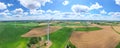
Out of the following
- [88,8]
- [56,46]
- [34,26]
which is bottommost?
[56,46]

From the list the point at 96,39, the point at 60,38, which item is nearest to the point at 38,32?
the point at 60,38

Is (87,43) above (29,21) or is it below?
below

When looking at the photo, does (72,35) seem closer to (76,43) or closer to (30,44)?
(76,43)

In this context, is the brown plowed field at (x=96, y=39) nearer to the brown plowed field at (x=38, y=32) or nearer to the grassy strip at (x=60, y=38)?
the grassy strip at (x=60, y=38)

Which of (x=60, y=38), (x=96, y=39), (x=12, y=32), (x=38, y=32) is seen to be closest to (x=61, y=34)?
(x=60, y=38)

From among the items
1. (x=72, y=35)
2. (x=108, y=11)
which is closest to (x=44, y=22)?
(x=72, y=35)

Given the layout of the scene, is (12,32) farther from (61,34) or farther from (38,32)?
(61,34)
